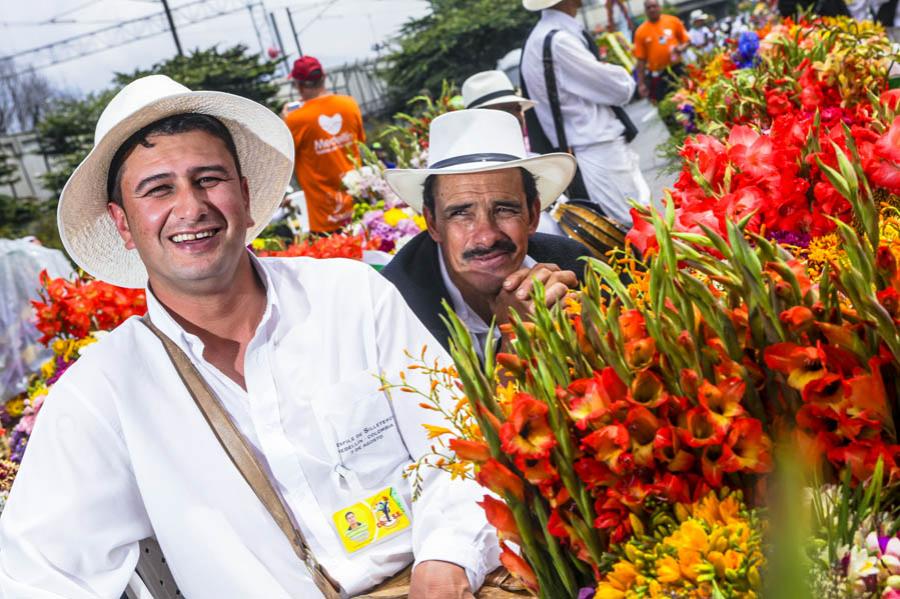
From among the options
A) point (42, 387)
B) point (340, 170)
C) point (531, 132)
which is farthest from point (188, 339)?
point (340, 170)

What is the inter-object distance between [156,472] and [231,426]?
0.19 m

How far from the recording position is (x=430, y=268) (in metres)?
3.05

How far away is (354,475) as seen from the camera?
2152 mm

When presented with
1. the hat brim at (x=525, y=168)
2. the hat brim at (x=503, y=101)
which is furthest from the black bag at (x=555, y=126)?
the hat brim at (x=525, y=168)

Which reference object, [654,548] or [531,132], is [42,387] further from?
[654,548]

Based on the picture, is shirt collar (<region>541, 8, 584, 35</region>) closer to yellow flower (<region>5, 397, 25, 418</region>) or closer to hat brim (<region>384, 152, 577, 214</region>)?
hat brim (<region>384, 152, 577, 214</region>)

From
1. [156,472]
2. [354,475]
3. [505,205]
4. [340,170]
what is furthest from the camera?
[340,170]

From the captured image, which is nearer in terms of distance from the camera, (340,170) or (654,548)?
(654,548)

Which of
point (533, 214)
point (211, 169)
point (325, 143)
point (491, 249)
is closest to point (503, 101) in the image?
point (533, 214)

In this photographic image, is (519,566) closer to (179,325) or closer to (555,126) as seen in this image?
(179,325)

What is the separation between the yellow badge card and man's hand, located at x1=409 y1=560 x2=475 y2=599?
0.67ft

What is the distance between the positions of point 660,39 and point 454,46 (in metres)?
18.8

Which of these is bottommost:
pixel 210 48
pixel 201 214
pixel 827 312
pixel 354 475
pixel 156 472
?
pixel 354 475

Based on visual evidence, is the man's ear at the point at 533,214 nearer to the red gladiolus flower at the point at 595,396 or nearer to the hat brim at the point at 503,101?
the hat brim at the point at 503,101
